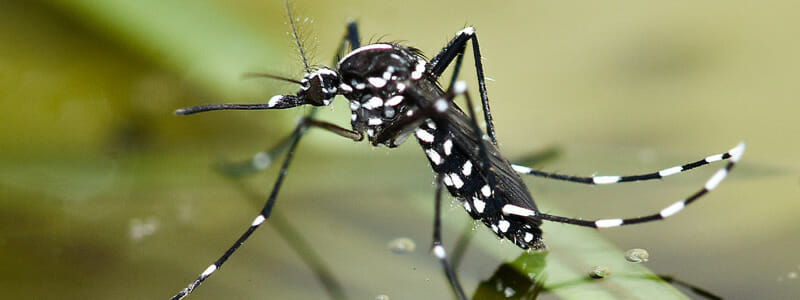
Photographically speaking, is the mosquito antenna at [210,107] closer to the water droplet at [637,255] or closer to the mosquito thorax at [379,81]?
the mosquito thorax at [379,81]

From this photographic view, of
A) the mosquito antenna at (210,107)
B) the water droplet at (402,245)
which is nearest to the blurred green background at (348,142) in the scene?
the water droplet at (402,245)

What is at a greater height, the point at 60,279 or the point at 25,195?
the point at 25,195

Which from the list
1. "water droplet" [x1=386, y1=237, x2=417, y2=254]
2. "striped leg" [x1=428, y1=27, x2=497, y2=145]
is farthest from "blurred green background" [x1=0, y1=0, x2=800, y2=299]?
"striped leg" [x1=428, y1=27, x2=497, y2=145]

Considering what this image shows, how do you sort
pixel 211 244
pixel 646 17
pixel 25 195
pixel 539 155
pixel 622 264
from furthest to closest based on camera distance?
pixel 646 17
pixel 539 155
pixel 25 195
pixel 211 244
pixel 622 264

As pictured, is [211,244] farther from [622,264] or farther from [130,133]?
[622,264]

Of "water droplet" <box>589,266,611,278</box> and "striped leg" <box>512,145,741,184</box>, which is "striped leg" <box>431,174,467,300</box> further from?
Answer: "striped leg" <box>512,145,741,184</box>


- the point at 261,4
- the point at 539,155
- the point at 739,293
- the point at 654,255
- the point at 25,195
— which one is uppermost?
the point at 261,4

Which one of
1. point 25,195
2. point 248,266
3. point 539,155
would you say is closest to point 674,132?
point 539,155
